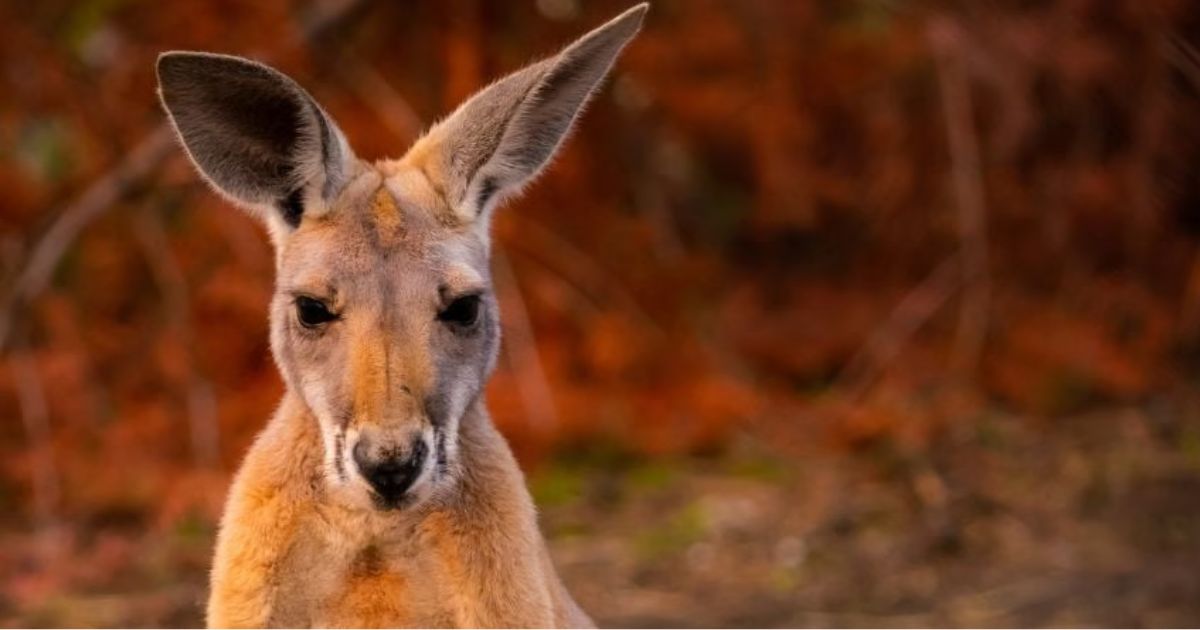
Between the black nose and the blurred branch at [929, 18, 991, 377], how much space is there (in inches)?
163

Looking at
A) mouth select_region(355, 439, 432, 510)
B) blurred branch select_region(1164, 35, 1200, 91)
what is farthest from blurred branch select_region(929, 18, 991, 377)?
mouth select_region(355, 439, 432, 510)

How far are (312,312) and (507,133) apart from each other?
567mm

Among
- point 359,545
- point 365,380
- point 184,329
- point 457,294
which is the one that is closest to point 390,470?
point 365,380

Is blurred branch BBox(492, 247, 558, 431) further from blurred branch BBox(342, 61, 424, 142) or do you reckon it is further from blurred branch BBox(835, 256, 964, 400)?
blurred branch BBox(835, 256, 964, 400)

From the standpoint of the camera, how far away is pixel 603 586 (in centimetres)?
→ 728

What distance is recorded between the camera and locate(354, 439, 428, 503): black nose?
315cm

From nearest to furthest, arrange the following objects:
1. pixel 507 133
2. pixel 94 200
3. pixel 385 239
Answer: pixel 385 239, pixel 507 133, pixel 94 200

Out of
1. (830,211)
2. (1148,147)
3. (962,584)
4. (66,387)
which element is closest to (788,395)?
(830,211)

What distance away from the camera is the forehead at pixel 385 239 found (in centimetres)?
349

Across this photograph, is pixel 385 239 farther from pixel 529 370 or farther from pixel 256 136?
pixel 529 370

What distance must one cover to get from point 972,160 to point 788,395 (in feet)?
5.57

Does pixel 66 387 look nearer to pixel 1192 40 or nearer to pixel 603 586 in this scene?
pixel 603 586

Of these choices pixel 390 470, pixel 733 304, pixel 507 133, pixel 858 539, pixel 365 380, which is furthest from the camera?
pixel 733 304

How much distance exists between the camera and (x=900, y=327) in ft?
26.5
